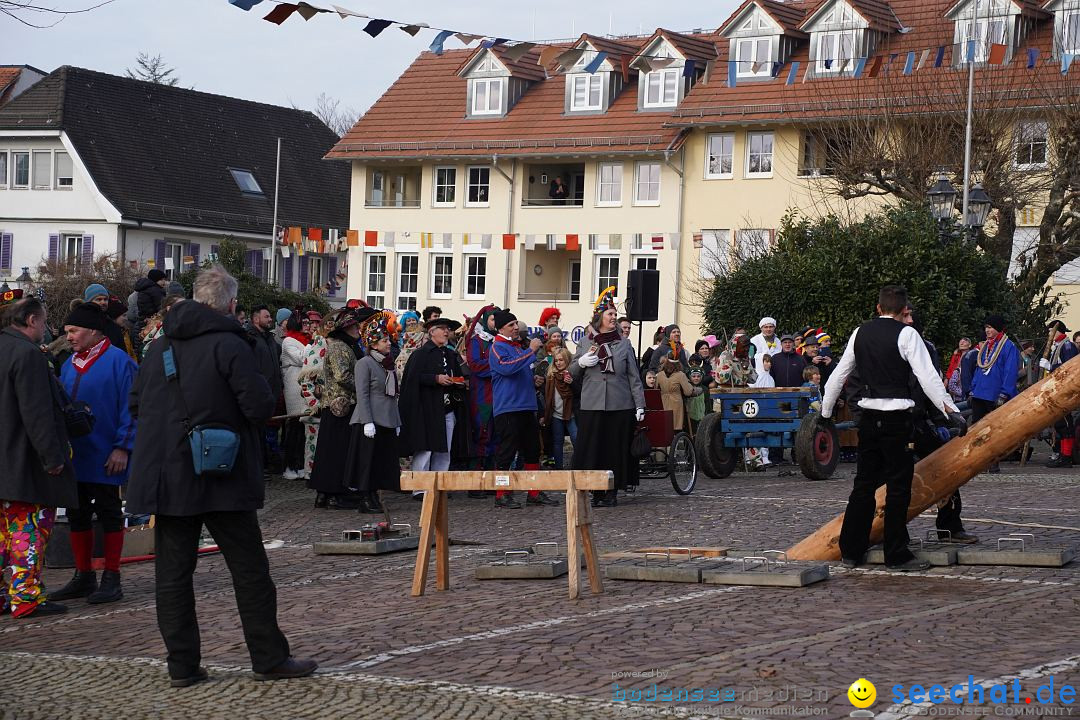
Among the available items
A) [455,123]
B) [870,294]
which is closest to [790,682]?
[870,294]

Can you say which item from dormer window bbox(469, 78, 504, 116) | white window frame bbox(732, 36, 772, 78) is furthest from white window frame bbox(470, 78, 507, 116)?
white window frame bbox(732, 36, 772, 78)

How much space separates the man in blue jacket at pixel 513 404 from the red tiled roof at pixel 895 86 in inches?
507

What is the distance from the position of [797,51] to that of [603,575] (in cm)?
3487

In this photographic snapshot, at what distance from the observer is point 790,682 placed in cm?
713

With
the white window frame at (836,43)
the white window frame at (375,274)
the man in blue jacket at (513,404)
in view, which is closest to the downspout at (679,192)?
the white window frame at (836,43)

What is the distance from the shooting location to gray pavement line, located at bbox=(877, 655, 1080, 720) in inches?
256

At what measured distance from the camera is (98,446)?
10.4 meters

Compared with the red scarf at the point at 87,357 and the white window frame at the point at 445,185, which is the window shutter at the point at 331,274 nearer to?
the white window frame at the point at 445,185

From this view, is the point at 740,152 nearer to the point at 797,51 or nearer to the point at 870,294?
the point at 797,51

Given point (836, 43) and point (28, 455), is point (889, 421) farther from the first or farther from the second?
point (836, 43)

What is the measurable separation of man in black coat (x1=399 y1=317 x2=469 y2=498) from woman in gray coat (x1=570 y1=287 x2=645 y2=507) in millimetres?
1368

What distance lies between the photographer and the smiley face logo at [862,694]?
262 inches

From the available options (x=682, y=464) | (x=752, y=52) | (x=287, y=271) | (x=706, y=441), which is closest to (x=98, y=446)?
(x=682, y=464)

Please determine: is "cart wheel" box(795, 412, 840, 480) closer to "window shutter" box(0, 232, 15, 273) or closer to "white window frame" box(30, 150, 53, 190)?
"white window frame" box(30, 150, 53, 190)
